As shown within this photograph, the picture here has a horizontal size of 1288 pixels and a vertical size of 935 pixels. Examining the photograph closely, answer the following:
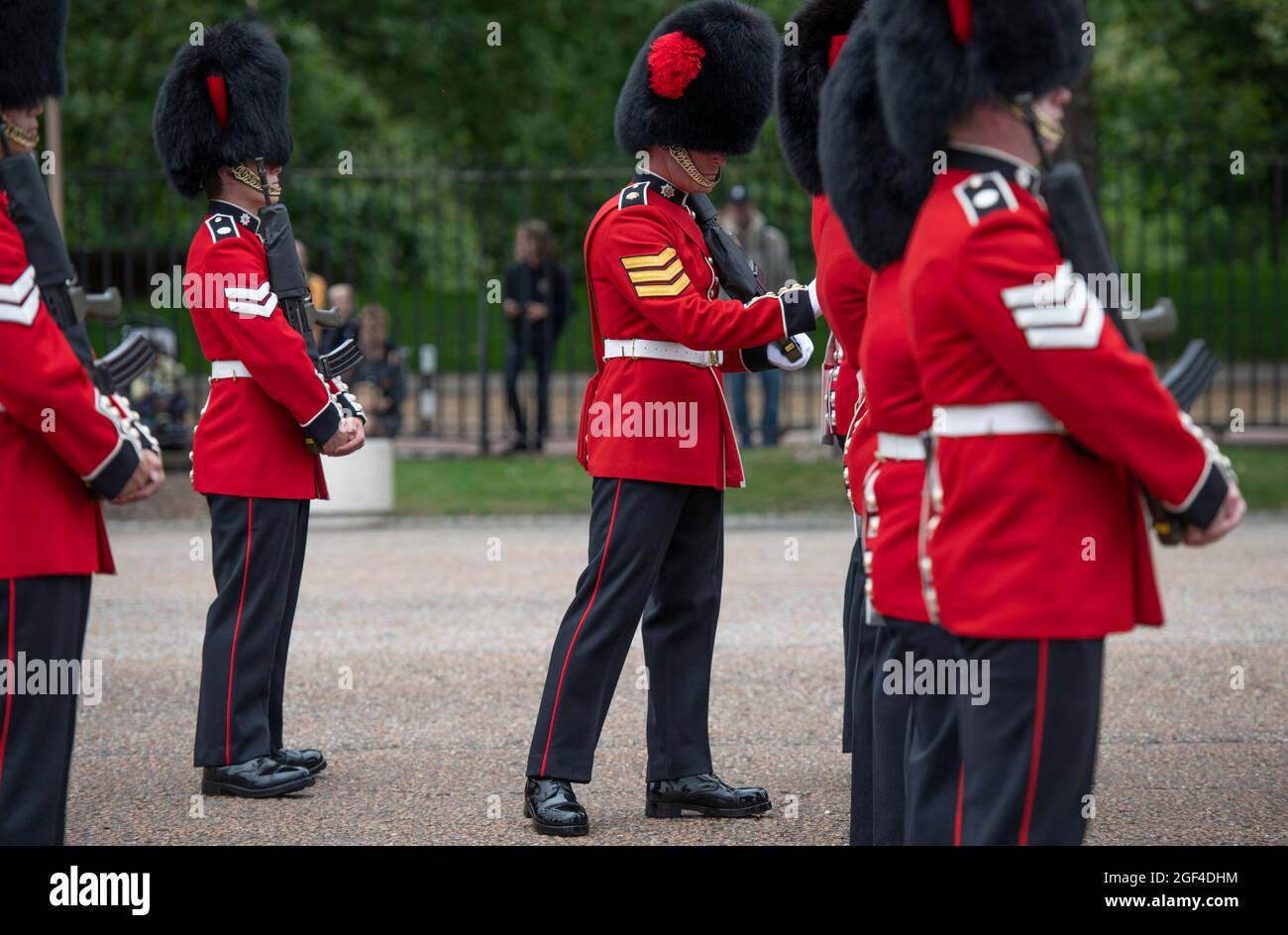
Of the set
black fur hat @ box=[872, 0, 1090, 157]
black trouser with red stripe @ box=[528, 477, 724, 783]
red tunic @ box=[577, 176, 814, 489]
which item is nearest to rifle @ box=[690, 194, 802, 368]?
red tunic @ box=[577, 176, 814, 489]

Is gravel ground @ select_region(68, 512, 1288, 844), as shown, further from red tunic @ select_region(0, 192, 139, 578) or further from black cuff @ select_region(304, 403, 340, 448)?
red tunic @ select_region(0, 192, 139, 578)

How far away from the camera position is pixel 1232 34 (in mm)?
21828

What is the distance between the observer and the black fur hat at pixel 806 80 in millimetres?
4371

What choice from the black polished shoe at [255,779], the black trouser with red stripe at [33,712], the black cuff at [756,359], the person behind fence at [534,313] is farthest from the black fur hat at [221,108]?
the person behind fence at [534,313]

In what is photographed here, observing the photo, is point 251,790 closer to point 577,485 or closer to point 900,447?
point 900,447

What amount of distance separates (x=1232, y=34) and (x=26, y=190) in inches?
813

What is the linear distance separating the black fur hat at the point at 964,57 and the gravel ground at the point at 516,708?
84.4 inches

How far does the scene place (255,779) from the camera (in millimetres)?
5008

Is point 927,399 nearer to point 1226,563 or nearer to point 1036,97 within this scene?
point 1036,97

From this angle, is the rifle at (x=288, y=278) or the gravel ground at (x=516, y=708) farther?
the rifle at (x=288, y=278)

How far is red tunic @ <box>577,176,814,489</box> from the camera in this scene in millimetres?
4562

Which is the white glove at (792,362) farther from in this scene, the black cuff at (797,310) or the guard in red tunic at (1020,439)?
Result: the guard in red tunic at (1020,439)

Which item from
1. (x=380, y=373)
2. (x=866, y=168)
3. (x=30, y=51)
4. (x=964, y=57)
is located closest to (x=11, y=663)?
(x=30, y=51)
